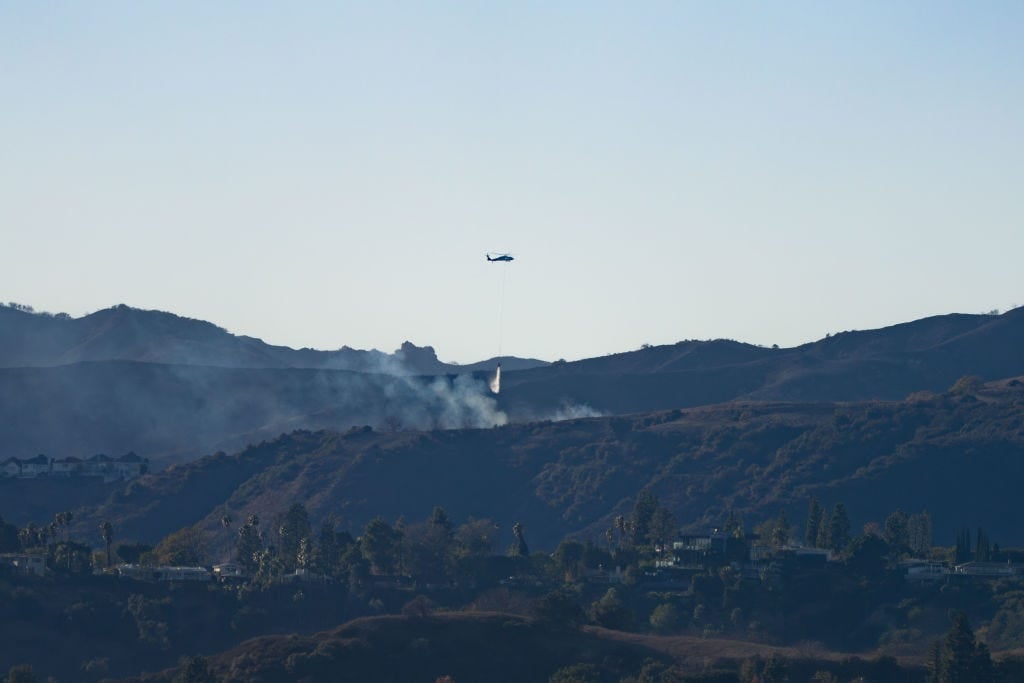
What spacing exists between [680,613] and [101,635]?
52090 mm

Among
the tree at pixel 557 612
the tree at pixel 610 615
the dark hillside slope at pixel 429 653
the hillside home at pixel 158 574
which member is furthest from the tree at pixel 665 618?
the hillside home at pixel 158 574

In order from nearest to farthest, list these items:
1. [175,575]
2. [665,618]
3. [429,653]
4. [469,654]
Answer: [429,653] → [469,654] → [665,618] → [175,575]

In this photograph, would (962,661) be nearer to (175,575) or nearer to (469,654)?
(469,654)

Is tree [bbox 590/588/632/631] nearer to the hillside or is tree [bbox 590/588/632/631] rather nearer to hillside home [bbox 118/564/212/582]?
the hillside

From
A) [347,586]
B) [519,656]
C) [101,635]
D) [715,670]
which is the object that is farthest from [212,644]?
[715,670]

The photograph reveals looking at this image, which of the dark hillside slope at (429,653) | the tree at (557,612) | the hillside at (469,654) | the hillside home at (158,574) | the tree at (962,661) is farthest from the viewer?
the hillside home at (158,574)

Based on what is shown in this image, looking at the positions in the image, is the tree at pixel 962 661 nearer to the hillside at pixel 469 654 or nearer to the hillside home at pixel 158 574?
the hillside at pixel 469 654

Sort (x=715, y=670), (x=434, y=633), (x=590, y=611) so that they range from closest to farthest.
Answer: (x=715, y=670) < (x=434, y=633) < (x=590, y=611)

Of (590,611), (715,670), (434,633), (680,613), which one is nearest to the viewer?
(715,670)

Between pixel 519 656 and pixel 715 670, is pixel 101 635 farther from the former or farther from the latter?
pixel 715 670

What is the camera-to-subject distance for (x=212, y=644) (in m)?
178

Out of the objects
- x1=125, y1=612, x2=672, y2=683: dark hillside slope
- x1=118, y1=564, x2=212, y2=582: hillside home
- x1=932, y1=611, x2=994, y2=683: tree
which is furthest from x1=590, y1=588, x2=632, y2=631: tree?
x1=118, y1=564, x2=212, y2=582: hillside home

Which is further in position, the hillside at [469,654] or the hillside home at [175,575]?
the hillside home at [175,575]

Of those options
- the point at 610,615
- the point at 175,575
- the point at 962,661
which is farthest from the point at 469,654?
the point at 175,575
